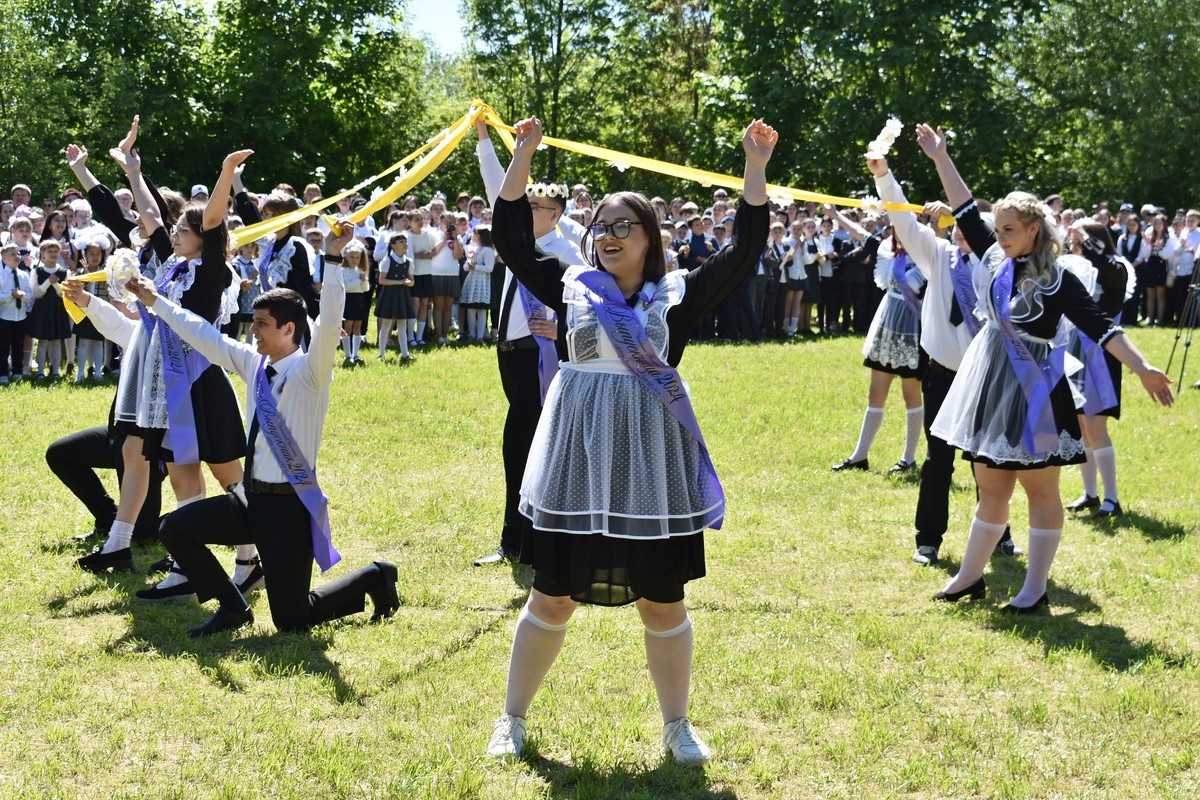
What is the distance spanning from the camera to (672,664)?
4.68 meters

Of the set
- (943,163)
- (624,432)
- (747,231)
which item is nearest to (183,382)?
(624,432)

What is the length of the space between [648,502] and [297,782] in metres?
1.62

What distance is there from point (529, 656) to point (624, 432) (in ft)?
3.08

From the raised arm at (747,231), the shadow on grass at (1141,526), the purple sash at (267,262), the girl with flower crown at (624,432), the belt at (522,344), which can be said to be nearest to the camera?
the raised arm at (747,231)

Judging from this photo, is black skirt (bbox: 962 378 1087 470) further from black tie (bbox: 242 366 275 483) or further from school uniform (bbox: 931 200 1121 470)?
black tie (bbox: 242 366 275 483)

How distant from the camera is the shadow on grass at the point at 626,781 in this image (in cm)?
451

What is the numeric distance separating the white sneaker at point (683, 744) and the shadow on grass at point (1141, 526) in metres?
5.08

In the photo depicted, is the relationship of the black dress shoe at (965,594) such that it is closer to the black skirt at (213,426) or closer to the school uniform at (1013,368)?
the school uniform at (1013,368)

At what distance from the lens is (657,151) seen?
138 ft

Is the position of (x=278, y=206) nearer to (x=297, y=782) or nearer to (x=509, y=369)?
(x=509, y=369)

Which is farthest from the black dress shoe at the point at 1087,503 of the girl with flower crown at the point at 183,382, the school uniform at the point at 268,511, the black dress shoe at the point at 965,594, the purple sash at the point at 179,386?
the purple sash at the point at 179,386

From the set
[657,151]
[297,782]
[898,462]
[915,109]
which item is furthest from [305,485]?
[657,151]

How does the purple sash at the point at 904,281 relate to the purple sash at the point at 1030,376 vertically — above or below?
above

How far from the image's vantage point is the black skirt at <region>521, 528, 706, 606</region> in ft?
14.8
